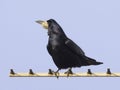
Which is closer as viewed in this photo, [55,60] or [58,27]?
[55,60]

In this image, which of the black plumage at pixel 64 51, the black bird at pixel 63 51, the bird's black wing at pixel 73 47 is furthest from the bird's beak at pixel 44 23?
the bird's black wing at pixel 73 47

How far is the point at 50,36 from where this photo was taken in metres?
10.2

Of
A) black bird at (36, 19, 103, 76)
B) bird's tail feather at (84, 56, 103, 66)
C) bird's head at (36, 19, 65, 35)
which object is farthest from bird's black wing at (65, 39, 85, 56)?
bird's tail feather at (84, 56, 103, 66)

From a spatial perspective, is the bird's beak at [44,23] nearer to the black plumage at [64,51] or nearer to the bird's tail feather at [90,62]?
the black plumage at [64,51]

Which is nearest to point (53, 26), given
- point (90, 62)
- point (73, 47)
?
A: point (73, 47)

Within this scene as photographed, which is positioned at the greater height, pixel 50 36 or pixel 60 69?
pixel 50 36

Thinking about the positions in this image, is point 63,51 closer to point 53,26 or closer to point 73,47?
point 73,47

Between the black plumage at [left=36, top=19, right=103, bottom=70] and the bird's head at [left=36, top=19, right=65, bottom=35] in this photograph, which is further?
the bird's head at [left=36, top=19, right=65, bottom=35]

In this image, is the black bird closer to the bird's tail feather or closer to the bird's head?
the bird's head

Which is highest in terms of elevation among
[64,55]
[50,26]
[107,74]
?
[50,26]

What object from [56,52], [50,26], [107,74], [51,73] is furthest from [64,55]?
[107,74]

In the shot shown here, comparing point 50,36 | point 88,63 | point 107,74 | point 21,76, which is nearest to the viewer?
point 107,74

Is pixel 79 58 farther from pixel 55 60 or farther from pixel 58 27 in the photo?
pixel 58 27

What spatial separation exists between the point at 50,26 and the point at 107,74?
3.23 meters
